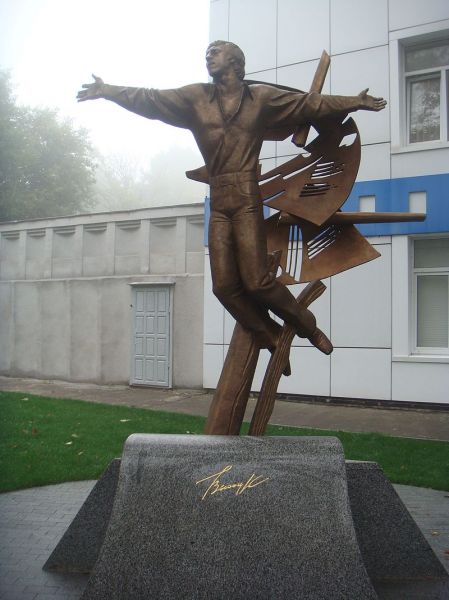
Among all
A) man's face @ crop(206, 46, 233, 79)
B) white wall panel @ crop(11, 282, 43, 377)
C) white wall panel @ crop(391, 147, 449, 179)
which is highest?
white wall panel @ crop(391, 147, 449, 179)

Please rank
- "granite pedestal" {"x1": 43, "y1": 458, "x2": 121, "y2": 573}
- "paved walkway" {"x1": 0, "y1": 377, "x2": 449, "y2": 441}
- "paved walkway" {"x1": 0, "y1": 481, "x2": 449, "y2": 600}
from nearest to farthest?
"paved walkway" {"x1": 0, "y1": 481, "x2": 449, "y2": 600}
"granite pedestal" {"x1": 43, "y1": 458, "x2": 121, "y2": 573}
"paved walkway" {"x1": 0, "y1": 377, "x2": 449, "y2": 441}

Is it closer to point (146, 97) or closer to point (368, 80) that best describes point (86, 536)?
point (146, 97)

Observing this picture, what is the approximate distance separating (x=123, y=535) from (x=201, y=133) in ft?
8.88

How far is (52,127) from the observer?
25375mm

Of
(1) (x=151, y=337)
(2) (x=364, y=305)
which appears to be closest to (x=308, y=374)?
(2) (x=364, y=305)

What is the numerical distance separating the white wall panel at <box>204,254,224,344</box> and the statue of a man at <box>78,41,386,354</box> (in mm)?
7035

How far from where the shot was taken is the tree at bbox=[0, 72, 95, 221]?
21312 mm

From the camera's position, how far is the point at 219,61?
14.2 feet

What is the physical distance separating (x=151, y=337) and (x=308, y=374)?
3.74 metres

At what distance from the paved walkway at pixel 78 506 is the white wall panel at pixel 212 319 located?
1.20m

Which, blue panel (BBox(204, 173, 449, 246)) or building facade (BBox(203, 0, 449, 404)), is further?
building facade (BBox(203, 0, 449, 404))

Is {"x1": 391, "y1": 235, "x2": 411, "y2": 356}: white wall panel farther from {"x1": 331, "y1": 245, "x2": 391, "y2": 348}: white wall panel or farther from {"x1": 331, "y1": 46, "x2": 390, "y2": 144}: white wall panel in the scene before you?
{"x1": 331, "y1": 46, "x2": 390, "y2": 144}: white wall panel

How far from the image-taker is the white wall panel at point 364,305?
10.1 meters

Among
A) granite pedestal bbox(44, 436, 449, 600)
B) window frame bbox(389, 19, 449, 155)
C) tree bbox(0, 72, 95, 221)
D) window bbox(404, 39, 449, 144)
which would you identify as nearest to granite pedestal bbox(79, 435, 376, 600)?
granite pedestal bbox(44, 436, 449, 600)
